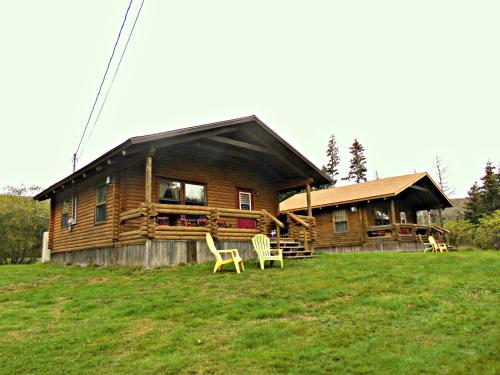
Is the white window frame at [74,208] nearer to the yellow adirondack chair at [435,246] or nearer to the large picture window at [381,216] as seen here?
the large picture window at [381,216]

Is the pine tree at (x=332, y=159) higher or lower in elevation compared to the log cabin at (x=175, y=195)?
higher

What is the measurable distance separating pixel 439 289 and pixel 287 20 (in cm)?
621

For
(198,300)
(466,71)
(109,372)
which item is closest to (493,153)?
(466,71)

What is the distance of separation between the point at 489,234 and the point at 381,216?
35.9 feet

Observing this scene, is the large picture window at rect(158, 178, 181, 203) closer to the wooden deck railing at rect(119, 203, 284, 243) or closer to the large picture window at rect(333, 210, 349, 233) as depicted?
the wooden deck railing at rect(119, 203, 284, 243)

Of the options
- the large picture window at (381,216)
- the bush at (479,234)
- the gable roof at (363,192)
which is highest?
the gable roof at (363,192)

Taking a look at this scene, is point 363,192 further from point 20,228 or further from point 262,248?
point 20,228

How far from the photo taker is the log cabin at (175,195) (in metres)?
10.7

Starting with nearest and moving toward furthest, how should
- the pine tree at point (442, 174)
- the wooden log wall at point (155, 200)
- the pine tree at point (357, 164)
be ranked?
the wooden log wall at point (155, 200) < the pine tree at point (357, 164) < the pine tree at point (442, 174)

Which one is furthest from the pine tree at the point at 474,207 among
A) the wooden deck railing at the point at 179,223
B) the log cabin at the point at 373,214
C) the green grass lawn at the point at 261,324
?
the green grass lawn at the point at 261,324

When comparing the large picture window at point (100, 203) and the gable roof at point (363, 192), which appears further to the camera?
the gable roof at point (363, 192)

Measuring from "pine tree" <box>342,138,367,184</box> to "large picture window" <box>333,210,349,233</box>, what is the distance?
2337cm

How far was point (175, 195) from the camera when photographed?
13.5 m

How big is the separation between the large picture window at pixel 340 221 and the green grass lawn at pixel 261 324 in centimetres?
1243
